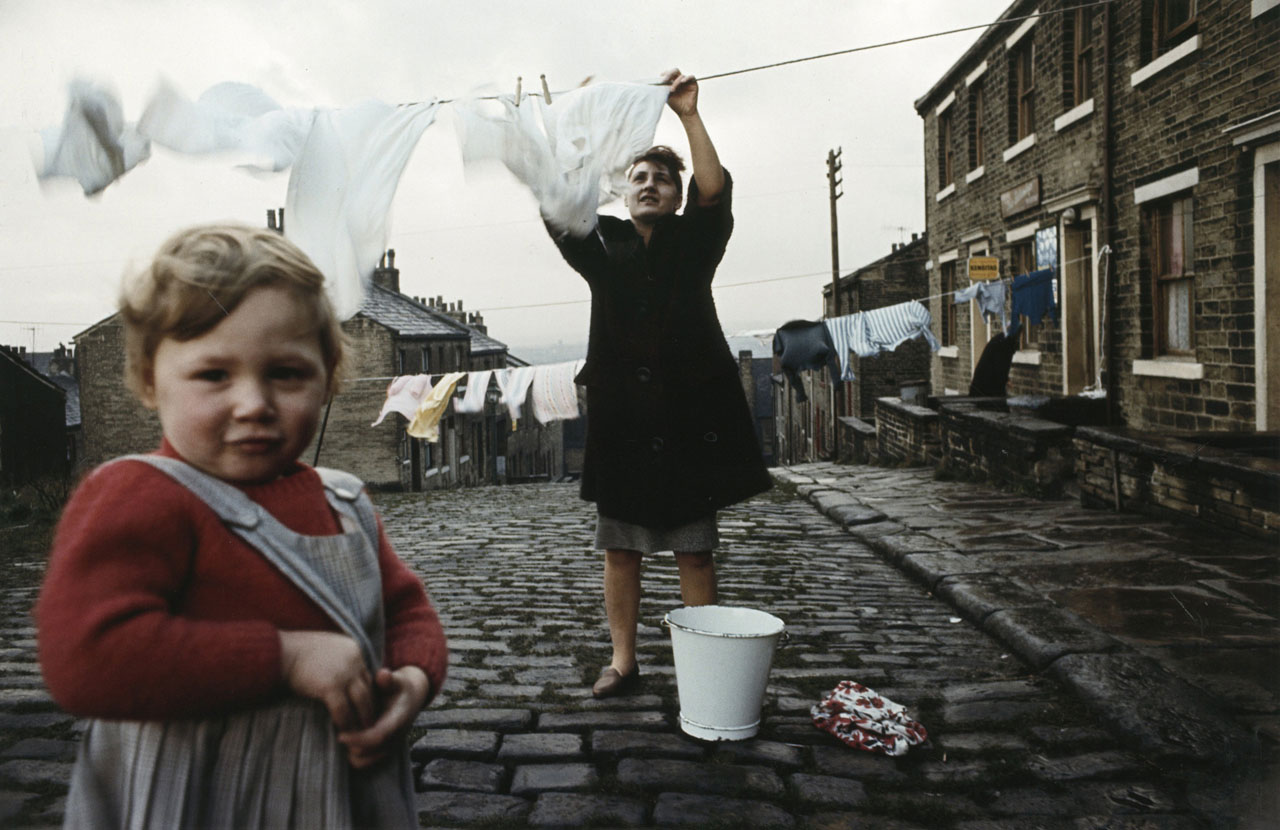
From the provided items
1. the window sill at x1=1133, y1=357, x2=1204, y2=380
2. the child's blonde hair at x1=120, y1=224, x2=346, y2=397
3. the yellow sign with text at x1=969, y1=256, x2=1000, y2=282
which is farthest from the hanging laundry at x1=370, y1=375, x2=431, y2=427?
the child's blonde hair at x1=120, y1=224, x2=346, y2=397

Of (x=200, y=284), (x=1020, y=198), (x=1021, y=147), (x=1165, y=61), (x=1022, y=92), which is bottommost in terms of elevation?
(x=200, y=284)

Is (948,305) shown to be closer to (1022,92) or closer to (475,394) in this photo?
(1022,92)

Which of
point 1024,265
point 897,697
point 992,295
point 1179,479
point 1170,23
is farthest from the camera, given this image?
point 1024,265

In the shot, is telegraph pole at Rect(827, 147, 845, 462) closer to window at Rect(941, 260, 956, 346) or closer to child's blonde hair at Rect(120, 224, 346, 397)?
window at Rect(941, 260, 956, 346)

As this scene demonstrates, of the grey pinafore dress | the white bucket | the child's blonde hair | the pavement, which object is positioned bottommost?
the pavement

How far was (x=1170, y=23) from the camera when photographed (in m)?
10.5

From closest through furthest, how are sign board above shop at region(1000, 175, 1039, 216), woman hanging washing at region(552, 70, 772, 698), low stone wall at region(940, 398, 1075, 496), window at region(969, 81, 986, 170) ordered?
woman hanging washing at region(552, 70, 772, 698)
low stone wall at region(940, 398, 1075, 496)
sign board above shop at region(1000, 175, 1039, 216)
window at region(969, 81, 986, 170)

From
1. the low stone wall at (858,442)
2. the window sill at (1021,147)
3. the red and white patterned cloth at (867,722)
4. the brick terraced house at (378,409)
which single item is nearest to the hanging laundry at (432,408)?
the brick terraced house at (378,409)

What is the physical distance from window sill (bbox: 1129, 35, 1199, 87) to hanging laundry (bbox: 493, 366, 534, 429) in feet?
31.8

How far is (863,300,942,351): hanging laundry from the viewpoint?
16016 millimetres

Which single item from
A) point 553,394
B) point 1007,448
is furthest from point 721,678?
point 553,394

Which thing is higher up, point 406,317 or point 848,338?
point 406,317

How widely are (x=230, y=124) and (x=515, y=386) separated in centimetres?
1392

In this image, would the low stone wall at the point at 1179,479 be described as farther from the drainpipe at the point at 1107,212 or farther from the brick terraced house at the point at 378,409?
the brick terraced house at the point at 378,409
